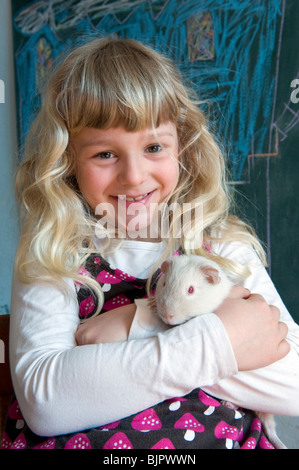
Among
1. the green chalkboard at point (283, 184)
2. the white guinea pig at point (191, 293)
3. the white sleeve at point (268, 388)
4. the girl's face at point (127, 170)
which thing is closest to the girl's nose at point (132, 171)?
the girl's face at point (127, 170)

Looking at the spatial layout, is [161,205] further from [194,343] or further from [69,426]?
[69,426]

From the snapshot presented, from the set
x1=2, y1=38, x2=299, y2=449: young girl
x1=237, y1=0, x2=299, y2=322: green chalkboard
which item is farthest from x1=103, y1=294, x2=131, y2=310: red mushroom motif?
Answer: x1=237, y1=0, x2=299, y2=322: green chalkboard

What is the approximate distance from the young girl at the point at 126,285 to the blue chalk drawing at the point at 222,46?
1.29 feet

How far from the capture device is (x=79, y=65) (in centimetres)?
97

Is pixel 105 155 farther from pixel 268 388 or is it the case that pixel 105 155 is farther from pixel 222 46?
pixel 222 46

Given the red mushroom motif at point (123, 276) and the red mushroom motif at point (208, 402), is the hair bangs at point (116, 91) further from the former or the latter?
the red mushroom motif at point (208, 402)

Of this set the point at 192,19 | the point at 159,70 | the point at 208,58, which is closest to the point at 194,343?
the point at 159,70

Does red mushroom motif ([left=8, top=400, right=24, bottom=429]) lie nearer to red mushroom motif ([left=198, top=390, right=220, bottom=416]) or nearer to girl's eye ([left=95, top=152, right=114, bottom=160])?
red mushroom motif ([left=198, top=390, right=220, bottom=416])

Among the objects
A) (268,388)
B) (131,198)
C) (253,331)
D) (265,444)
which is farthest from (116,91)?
(265,444)

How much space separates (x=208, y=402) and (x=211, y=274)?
0.25 meters

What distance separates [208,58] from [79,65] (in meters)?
0.82

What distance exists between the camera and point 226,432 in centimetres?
75

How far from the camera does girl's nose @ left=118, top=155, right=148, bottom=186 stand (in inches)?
36.6

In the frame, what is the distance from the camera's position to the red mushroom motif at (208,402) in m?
0.77
